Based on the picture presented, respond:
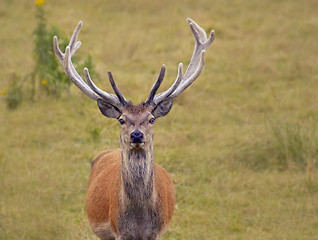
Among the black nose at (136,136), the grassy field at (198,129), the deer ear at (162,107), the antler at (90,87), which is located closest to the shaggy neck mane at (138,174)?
the black nose at (136,136)

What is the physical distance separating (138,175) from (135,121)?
17.5 inches

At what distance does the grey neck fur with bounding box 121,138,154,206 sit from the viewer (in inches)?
180

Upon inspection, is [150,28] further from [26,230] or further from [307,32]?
[26,230]

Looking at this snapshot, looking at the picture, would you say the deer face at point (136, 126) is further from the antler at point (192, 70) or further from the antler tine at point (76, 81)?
the antler tine at point (76, 81)

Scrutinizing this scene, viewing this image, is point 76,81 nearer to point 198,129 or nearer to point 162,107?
point 162,107

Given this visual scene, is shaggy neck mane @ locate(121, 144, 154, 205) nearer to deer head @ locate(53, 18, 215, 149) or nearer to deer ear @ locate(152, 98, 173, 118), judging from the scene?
deer head @ locate(53, 18, 215, 149)

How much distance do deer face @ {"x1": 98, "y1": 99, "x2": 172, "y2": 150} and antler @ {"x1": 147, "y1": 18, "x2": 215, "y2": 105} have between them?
0.30 feet

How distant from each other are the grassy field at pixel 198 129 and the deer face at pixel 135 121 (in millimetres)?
1915

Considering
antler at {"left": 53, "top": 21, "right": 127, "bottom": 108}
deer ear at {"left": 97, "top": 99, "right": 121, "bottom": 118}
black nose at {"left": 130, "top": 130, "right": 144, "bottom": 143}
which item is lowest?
black nose at {"left": 130, "top": 130, "right": 144, "bottom": 143}

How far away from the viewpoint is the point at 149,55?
12.2 meters

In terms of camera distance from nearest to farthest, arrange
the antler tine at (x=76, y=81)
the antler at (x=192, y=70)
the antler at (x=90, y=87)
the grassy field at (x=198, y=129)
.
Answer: the antler at (x=90, y=87) < the antler at (x=192, y=70) < the antler tine at (x=76, y=81) < the grassy field at (x=198, y=129)

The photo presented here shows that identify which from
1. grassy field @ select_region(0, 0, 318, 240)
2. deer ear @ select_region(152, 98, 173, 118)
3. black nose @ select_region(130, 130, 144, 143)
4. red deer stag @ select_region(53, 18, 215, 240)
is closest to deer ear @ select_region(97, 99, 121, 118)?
red deer stag @ select_region(53, 18, 215, 240)

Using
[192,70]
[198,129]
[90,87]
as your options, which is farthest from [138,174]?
[198,129]

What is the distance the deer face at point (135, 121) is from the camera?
14.5ft
